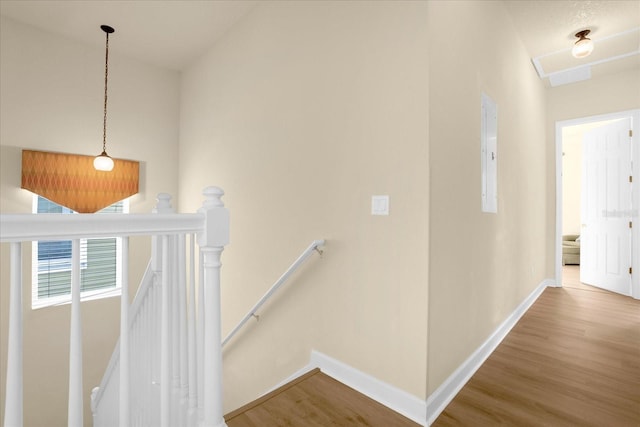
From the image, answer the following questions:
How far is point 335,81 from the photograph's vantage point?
225 cm

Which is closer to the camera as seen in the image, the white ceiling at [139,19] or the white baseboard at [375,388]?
the white baseboard at [375,388]

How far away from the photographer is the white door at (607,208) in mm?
4113

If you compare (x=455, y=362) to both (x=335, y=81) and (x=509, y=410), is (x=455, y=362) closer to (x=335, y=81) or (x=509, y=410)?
(x=509, y=410)

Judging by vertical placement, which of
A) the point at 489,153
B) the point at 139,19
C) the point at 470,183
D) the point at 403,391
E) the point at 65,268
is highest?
the point at 139,19

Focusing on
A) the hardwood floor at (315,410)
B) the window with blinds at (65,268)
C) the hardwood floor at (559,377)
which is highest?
the window with blinds at (65,268)

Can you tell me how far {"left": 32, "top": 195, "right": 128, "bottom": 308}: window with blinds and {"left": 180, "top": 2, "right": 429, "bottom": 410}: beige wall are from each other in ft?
5.09

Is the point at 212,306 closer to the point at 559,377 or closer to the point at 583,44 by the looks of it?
the point at 559,377

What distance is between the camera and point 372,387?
1937 millimetres

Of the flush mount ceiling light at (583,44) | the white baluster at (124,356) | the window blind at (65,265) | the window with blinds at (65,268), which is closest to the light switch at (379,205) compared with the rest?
the white baluster at (124,356)

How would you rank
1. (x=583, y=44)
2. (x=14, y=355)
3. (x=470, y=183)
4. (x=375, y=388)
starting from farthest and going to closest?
(x=583, y=44) < (x=470, y=183) < (x=375, y=388) < (x=14, y=355)

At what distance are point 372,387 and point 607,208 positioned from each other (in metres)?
4.59

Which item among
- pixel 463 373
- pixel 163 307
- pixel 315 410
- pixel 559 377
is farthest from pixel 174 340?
pixel 559 377

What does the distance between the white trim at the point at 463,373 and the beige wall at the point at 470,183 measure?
0.05m

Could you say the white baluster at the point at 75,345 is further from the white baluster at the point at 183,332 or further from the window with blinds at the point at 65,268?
the window with blinds at the point at 65,268
